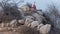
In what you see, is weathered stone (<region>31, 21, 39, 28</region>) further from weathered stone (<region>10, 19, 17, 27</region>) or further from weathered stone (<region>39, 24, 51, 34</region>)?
weathered stone (<region>10, 19, 17, 27</region>)

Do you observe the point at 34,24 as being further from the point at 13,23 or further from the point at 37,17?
the point at 13,23

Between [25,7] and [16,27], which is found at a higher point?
[25,7]

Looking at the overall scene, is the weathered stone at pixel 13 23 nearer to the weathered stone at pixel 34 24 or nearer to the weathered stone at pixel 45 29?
the weathered stone at pixel 34 24

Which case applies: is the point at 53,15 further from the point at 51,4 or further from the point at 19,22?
the point at 19,22

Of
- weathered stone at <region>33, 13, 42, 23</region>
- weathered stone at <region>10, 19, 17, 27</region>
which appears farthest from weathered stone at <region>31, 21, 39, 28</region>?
weathered stone at <region>10, 19, 17, 27</region>

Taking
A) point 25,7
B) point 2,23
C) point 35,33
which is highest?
point 25,7

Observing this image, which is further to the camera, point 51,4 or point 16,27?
point 51,4

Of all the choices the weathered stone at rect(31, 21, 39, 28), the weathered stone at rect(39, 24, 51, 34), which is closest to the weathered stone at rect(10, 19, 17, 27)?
the weathered stone at rect(31, 21, 39, 28)

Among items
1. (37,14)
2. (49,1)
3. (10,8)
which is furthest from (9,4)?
(49,1)

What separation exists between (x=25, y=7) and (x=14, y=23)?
355 millimetres

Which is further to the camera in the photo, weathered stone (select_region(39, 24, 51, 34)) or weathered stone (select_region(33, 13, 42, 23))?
weathered stone (select_region(33, 13, 42, 23))

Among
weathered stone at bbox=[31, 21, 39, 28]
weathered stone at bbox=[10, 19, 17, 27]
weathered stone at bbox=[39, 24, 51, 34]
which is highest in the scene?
weathered stone at bbox=[10, 19, 17, 27]

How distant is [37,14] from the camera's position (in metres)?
3.00

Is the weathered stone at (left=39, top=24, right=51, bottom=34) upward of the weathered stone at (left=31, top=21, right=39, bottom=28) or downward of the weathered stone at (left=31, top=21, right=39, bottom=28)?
downward
